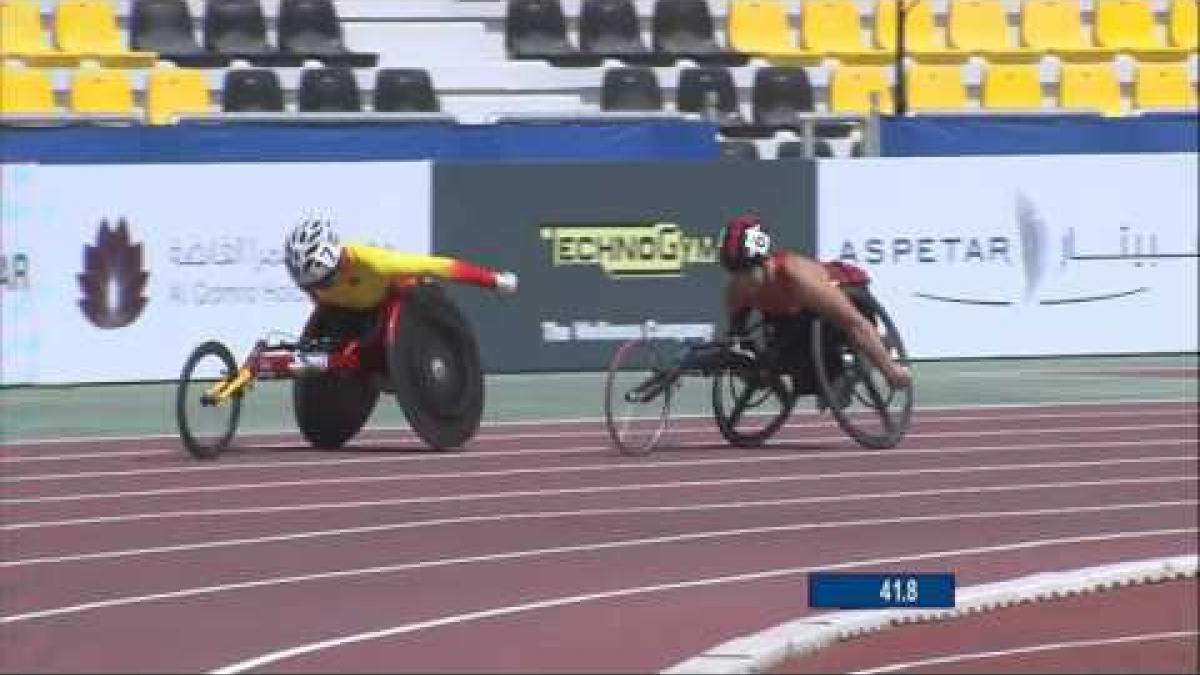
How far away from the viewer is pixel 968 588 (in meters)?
11.1

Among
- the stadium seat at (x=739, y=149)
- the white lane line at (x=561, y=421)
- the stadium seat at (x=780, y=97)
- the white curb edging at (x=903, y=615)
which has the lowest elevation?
the white lane line at (x=561, y=421)

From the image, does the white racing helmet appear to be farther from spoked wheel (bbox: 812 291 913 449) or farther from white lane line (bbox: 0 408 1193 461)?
spoked wheel (bbox: 812 291 913 449)

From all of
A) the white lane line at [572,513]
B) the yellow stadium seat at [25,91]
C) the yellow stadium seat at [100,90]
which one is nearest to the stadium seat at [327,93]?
the yellow stadium seat at [100,90]

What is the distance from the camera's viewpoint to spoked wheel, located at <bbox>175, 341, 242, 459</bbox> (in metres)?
16.7

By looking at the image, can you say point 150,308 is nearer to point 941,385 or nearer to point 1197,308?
point 941,385

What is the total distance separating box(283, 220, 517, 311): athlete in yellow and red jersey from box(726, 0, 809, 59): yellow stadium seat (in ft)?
38.6

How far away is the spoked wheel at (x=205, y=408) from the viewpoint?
16.7m

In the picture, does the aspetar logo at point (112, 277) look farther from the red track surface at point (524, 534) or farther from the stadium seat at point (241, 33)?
the red track surface at point (524, 534)

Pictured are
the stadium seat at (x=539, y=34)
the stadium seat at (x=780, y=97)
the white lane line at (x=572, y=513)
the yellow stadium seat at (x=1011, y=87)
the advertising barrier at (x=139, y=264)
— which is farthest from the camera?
the yellow stadium seat at (x=1011, y=87)

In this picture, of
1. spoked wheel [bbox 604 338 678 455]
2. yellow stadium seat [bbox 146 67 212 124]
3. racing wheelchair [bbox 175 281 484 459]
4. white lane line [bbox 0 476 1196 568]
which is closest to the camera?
white lane line [bbox 0 476 1196 568]

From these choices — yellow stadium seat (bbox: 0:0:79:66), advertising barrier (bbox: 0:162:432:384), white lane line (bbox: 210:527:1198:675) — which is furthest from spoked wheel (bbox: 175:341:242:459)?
yellow stadium seat (bbox: 0:0:79:66)

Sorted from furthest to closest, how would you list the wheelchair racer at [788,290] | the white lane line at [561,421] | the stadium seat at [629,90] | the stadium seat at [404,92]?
1. the stadium seat at [629,90]
2. the stadium seat at [404,92]
3. the white lane line at [561,421]
4. the wheelchair racer at [788,290]

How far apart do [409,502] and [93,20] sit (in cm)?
1146

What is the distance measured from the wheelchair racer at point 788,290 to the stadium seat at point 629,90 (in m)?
9.75
